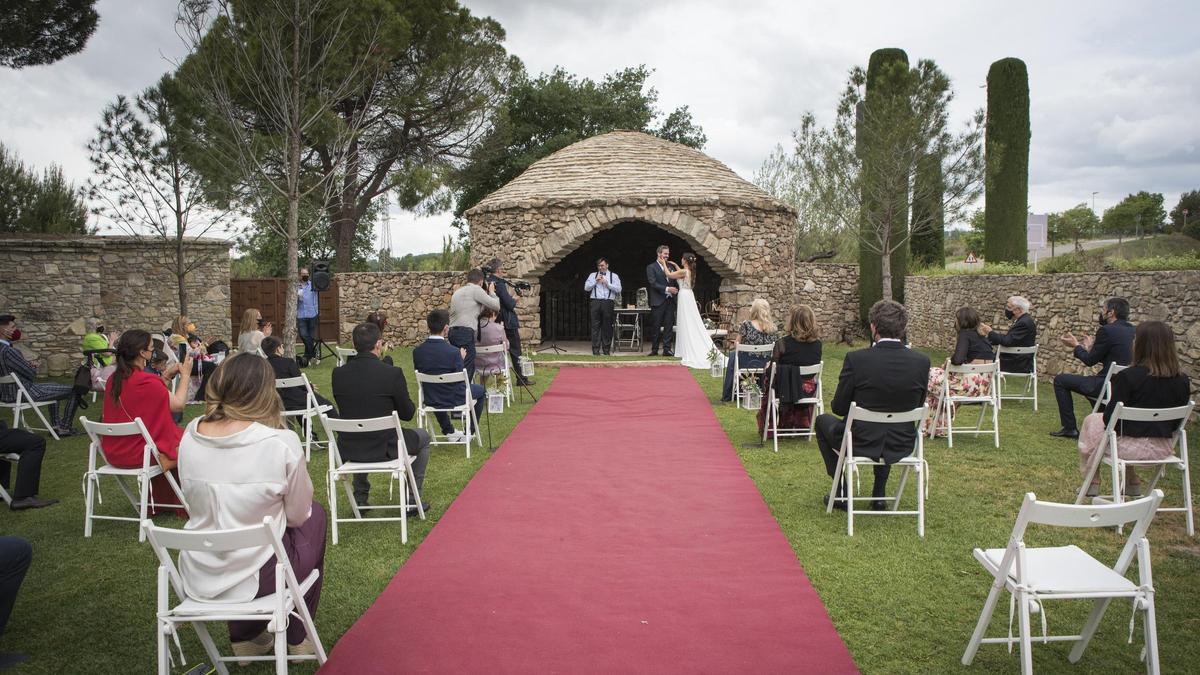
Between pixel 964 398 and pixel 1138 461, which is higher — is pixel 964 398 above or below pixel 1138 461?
above

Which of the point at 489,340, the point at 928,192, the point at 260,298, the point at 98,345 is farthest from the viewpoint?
the point at 260,298

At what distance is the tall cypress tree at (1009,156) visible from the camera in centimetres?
1959

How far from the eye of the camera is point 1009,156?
777 inches

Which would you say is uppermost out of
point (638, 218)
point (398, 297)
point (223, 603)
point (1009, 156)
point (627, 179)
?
point (1009, 156)

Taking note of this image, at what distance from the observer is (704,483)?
644 cm

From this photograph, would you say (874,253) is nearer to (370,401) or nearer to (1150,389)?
(1150,389)

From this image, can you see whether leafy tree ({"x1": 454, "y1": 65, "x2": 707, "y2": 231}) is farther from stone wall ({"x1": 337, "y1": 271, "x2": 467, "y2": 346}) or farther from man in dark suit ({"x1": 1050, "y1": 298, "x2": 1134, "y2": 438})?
man in dark suit ({"x1": 1050, "y1": 298, "x2": 1134, "y2": 438})

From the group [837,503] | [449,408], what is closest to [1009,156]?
[837,503]

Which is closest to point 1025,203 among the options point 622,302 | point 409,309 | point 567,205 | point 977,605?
point 622,302

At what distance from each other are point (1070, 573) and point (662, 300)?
38.3ft

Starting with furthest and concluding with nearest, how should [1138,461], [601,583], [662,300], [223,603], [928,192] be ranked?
1. [928,192]
2. [662,300]
3. [1138,461]
4. [601,583]
5. [223,603]

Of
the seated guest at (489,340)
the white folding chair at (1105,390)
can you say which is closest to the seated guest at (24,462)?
the seated guest at (489,340)

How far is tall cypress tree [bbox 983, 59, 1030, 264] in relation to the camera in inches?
771

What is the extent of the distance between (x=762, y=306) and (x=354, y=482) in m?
5.25
